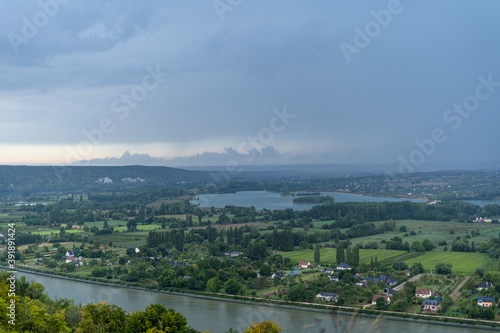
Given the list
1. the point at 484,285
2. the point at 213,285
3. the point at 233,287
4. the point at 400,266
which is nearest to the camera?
the point at 484,285

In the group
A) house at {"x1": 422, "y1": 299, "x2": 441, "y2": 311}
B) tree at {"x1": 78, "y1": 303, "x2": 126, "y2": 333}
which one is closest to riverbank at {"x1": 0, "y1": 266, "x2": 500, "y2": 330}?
house at {"x1": 422, "y1": 299, "x2": 441, "y2": 311}

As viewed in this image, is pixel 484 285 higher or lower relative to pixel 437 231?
higher

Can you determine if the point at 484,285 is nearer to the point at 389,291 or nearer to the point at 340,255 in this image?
the point at 389,291

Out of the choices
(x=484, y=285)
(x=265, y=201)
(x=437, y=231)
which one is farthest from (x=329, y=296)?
(x=265, y=201)

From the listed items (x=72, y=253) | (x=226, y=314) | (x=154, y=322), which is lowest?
(x=226, y=314)

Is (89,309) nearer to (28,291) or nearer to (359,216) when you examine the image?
(28,291)

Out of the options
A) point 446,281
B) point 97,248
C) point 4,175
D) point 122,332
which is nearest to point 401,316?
point 446,281

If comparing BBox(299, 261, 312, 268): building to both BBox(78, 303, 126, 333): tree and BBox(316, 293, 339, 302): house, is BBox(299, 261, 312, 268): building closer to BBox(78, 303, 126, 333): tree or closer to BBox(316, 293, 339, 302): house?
BBox(316, 293, 339, 302): house
